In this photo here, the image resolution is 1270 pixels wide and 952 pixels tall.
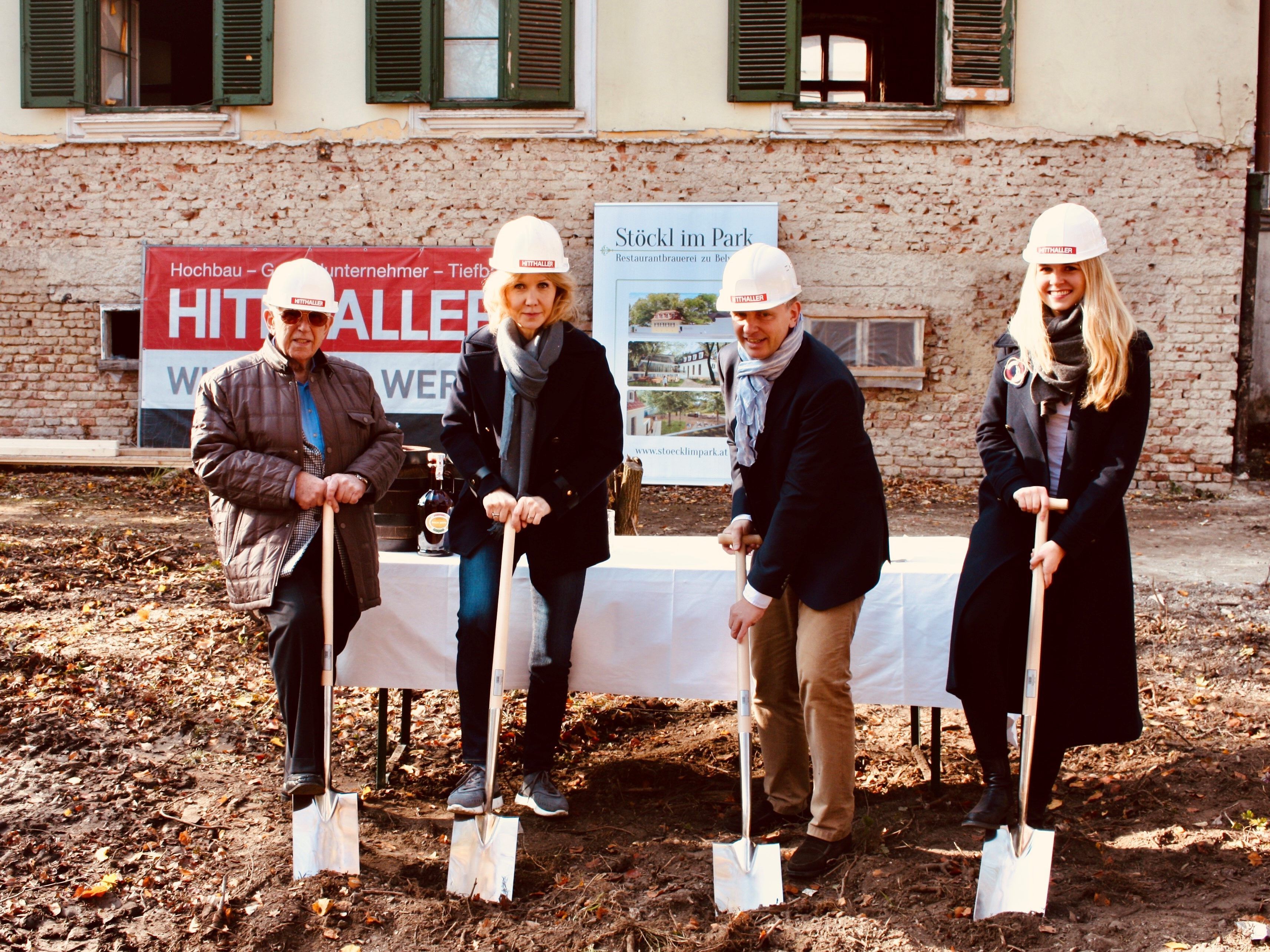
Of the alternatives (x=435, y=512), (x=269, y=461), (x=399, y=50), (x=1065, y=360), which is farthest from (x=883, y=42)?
(x=269, y=461)

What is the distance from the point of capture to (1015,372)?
10.9ft

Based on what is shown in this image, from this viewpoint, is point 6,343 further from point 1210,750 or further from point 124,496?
point 1210,750

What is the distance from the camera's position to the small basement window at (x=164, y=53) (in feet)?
40.3

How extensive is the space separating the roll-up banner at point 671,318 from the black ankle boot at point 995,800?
793 centimetres

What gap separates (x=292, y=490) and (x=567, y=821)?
144 cm

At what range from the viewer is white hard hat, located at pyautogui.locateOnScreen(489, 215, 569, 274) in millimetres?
3521

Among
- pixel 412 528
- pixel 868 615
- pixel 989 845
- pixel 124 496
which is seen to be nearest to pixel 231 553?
pixel 412 528

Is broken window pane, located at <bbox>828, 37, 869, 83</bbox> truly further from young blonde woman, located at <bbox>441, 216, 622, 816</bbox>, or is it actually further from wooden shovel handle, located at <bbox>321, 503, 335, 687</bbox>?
wooden shovel handle, located at <bbox>321, 503, 335, 687</bbox>

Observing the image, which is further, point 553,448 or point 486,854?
point 553,448

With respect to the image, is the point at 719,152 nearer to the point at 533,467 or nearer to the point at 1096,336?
the point at 533,467

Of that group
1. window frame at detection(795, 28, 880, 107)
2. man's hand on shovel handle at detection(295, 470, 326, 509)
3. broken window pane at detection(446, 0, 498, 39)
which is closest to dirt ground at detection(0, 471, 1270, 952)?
man's hand on shovel handle at detection(295, 470, 326, 509)

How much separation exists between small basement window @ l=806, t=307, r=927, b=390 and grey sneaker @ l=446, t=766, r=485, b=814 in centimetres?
834

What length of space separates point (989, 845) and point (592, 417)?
1.79 meters

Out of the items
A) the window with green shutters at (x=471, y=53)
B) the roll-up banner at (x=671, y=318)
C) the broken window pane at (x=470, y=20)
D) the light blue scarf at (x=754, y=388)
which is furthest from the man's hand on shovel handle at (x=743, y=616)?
the broken window pane at (x=470, y=20)
